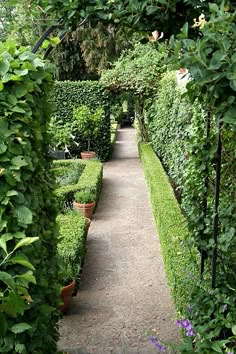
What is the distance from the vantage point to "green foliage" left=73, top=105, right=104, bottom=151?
1224 cm

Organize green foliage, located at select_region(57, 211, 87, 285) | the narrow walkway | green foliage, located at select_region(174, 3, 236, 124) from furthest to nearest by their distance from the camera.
A: green foliage, located at select_region(57, 211, 87, 285) → the narrow walkway → green foliage, located at select_region(174, 3, 236, 124)

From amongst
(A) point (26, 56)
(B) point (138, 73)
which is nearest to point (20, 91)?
(A) point (26, 56)

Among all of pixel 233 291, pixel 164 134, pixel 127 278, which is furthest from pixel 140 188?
pixel 233 291

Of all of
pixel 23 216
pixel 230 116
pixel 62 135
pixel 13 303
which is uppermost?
pixel 230 116

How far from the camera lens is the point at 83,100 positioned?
42.8ft

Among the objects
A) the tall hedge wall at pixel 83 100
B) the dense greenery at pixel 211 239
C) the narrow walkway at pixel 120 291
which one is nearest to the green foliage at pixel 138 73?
the tall hedge wall at pixel 83 100

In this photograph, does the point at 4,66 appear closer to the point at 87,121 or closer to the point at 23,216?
the point at 23,216

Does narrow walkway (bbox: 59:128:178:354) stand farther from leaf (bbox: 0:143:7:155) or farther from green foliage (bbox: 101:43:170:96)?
green foliage (bbox: 101:43:170:96)

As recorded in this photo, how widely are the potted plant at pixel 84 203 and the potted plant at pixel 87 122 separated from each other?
5.30m

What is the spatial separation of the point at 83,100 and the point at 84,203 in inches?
257

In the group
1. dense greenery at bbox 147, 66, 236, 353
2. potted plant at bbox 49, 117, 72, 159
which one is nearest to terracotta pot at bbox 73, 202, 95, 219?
dense greenery at bbox 147, 66, 236, 353

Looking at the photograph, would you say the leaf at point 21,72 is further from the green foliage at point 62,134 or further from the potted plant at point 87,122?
the potted plant at point 87,122

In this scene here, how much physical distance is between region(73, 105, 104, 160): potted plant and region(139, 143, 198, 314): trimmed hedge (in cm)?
475

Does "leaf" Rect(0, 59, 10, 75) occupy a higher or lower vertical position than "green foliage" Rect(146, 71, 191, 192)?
higher
